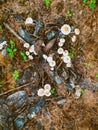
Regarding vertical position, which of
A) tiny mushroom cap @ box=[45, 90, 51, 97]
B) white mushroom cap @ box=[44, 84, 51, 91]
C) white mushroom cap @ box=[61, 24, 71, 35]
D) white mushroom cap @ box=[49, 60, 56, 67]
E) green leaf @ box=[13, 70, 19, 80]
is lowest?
tiny mushroom cap @ box=[45, 90, 51, 97]

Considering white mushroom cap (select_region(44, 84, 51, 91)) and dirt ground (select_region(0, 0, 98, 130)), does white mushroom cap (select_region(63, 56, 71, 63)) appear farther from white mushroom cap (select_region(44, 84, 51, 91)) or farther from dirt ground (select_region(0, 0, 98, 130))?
white mushroom cap (select_region(44, 84, 51, 91))

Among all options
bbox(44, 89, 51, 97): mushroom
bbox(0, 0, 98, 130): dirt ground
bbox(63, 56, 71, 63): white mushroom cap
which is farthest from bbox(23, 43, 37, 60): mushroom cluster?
bbox(44, 89, 51, 97): mushroom

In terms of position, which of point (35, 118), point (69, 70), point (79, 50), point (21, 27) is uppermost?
point (21, 27)

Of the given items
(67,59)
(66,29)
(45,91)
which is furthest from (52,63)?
(66,29)

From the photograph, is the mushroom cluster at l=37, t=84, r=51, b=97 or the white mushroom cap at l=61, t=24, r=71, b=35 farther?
the mushroom cluster at l=37, t=84, r=51, b=97

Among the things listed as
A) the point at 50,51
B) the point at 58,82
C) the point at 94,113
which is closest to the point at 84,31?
the point at 50,51

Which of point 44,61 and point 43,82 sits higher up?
point 44,61

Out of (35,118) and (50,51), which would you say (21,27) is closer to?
(50,51)

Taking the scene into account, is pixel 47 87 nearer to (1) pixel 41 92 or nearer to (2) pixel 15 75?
(1) pixel 41 92
